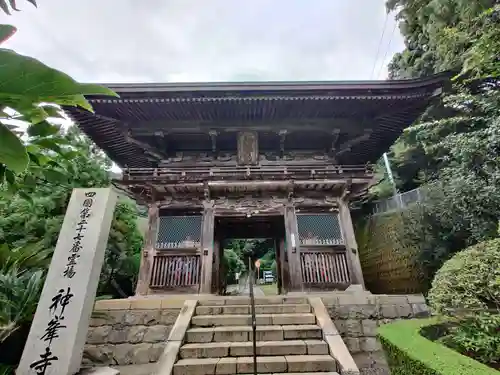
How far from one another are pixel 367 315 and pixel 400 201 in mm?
7211

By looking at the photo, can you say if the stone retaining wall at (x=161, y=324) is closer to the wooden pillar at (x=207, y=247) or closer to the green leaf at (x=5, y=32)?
the wooden pillar at (x=207, y=247)

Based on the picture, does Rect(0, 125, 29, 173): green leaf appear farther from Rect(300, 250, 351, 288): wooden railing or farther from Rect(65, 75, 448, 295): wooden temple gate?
Rect(300, 250, 351, 288): wooden railing

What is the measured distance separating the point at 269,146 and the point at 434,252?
5.86 meters

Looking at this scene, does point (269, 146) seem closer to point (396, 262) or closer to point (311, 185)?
point (311, 185)

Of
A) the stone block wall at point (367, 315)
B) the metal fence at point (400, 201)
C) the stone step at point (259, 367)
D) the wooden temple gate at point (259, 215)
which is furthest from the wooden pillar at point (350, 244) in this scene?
the metal fence at point (400, 201)

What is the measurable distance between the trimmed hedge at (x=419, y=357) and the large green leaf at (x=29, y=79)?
3.36 meters

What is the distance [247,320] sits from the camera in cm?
482

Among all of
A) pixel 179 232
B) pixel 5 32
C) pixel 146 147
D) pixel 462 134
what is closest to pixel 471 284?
pixel 462 134

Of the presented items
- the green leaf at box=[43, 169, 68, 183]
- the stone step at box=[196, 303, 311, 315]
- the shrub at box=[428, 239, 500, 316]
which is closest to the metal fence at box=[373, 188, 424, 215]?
the shrub at box=[428, 239, 500, 316]

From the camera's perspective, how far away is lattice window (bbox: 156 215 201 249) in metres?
7.06

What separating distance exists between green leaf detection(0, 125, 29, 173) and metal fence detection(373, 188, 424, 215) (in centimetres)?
1074

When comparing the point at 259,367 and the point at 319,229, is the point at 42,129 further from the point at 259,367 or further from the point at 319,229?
the point at 319,229

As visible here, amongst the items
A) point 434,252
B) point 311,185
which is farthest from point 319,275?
point 434,252

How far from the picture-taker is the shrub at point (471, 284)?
11.7ft
